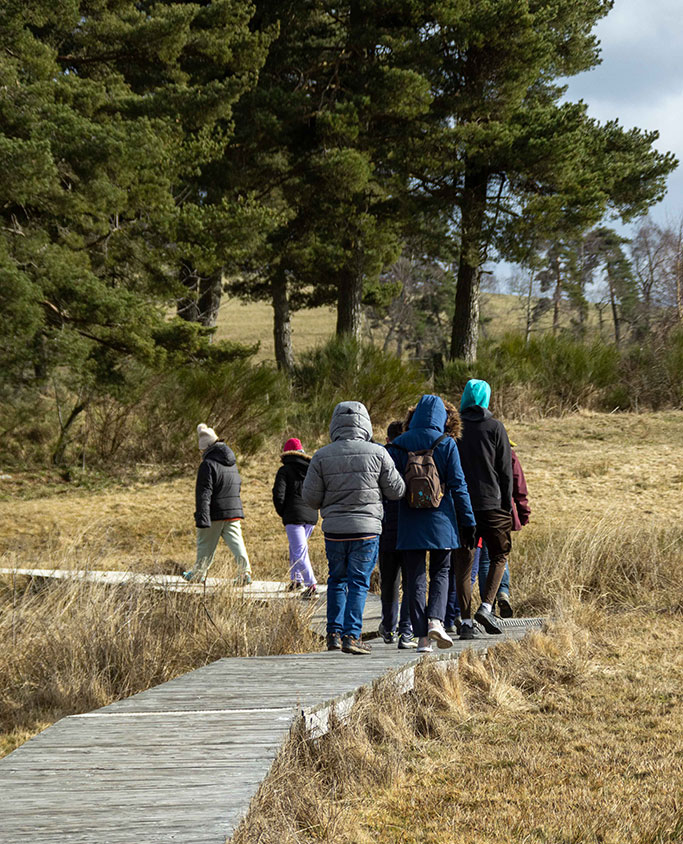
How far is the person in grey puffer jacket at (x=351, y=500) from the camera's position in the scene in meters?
5.98

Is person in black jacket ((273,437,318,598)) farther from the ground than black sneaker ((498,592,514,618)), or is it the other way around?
person in black jacket ((273,437,318,598))

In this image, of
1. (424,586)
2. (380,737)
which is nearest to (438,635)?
(424,586)

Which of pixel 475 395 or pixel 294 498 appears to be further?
pixel 294 498

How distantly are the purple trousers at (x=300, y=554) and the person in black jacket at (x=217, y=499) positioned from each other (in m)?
0.56

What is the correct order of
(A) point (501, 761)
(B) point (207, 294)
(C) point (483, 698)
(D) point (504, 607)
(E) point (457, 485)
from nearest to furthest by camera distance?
(A) point (501, 761) < (C) point (483, 698) < (E) point (457, 485) < (D) point (504, 607) < (B) point (207, 294)

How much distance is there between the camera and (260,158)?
19719 millimetres

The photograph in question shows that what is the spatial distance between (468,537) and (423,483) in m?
0.87

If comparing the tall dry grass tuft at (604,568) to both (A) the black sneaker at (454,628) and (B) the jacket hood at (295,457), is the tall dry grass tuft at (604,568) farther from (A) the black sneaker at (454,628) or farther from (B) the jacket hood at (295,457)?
(B) the jacket hood at (295,457)

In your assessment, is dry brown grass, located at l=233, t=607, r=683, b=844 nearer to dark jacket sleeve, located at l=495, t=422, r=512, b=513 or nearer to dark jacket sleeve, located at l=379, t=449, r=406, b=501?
dark jacket sleeve, located at l=495, t=422, r=512, b=513

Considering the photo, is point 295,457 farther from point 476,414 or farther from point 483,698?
point 483,698

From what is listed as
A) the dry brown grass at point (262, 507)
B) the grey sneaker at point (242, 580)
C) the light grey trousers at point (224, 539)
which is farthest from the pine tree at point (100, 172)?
the grey sneaker at point (242, 580)

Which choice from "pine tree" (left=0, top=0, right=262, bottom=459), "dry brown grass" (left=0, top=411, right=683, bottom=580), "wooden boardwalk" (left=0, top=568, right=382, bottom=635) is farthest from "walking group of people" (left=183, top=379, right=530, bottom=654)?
"pine tree" (left=0, top=0, right=262, bottom=459)

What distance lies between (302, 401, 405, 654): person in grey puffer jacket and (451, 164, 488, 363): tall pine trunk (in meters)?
16.0

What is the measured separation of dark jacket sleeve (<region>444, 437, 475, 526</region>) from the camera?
20.3ft
